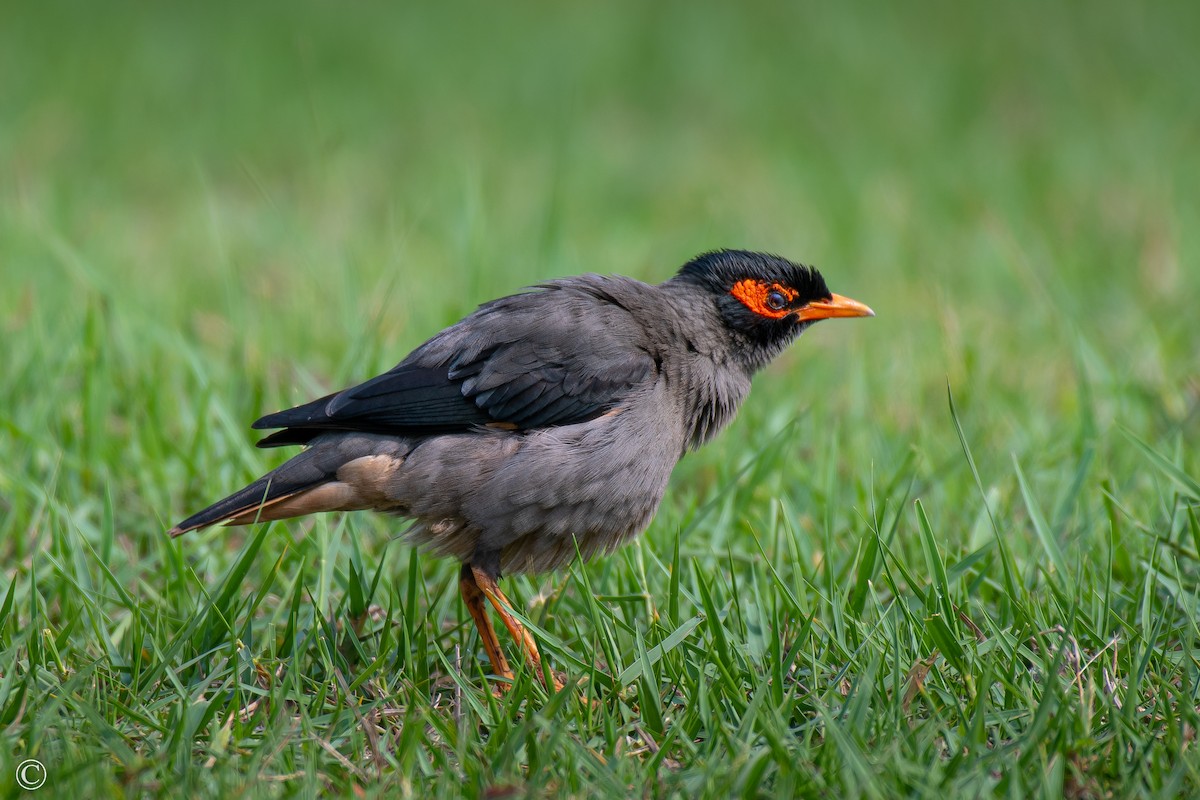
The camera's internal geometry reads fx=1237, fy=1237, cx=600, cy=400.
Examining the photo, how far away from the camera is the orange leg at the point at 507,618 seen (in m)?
3.68

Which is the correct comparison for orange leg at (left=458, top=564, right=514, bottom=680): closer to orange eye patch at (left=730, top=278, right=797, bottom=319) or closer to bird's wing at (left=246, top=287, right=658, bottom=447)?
bird's wing at (left=246, top=287, right=658, bottom=447)

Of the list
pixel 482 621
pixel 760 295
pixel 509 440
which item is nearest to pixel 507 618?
pixel 482 621

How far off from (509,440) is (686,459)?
1.55 meters

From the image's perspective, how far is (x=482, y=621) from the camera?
3.97 metres

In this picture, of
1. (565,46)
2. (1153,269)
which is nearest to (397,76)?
(565,46)

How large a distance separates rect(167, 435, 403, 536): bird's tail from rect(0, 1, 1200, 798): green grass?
244 mm

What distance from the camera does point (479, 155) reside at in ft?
32.6

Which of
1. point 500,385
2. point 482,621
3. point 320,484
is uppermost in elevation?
point 500,385

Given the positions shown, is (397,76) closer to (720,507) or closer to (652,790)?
(720,507)

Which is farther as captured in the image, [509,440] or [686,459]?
[686,459]

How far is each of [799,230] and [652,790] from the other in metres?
6.15

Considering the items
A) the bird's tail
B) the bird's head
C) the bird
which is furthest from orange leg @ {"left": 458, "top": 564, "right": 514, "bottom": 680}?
the bird's head

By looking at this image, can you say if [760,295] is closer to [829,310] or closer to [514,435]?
[829,310]

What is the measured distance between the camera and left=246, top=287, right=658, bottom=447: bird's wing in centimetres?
402
